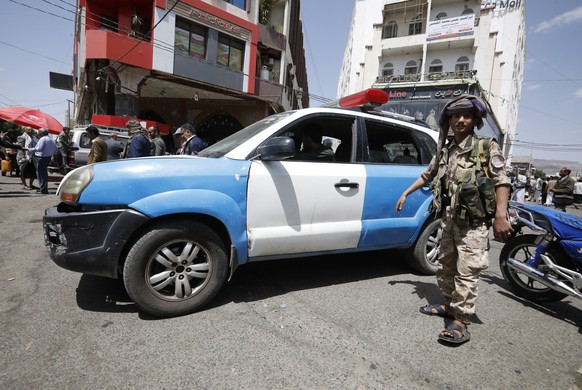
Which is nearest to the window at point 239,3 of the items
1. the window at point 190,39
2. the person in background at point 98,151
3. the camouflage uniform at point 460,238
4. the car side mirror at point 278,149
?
the window at point 190,39

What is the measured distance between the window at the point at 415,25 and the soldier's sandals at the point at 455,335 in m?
29.6

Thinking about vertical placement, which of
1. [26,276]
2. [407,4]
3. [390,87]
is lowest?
[26,276]

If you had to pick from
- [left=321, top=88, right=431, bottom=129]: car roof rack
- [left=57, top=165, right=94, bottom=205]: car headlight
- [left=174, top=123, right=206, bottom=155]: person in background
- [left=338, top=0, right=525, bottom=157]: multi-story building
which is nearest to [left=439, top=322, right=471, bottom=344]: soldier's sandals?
[left=321, top=88, right=431, bottom=129]: car roof rack

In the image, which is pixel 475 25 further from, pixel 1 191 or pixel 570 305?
pixel 1 191

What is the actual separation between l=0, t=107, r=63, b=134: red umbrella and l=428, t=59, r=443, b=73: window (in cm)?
2655

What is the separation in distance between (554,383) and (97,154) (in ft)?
22.3

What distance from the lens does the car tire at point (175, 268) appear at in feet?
7.19

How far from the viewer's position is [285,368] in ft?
6.26

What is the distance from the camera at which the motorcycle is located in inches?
109

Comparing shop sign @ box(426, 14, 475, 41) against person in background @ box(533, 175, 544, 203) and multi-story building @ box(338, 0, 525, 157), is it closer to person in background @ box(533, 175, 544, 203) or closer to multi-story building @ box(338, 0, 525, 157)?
multi-story building @ box(338, 0, 525, 157)

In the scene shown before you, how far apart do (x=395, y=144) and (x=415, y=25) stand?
→ 1118 inches

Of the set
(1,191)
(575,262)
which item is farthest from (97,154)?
(575,262)

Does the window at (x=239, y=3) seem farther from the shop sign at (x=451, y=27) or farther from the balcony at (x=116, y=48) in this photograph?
the shop sign at (x=451, y=27)

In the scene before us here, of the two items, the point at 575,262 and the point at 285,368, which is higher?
the point at 575,262
